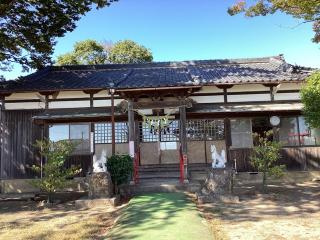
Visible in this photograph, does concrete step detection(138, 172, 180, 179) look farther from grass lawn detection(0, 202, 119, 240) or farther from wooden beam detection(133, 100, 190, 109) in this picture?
grass lawn detection(0, 202, 119, 240)

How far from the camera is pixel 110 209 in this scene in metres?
9.91

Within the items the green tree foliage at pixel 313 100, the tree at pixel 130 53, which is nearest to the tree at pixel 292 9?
the green tree foliage at pixel 313 100

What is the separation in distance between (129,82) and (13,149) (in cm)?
568

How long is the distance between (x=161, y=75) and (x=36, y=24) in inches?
219

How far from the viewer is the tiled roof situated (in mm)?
13609

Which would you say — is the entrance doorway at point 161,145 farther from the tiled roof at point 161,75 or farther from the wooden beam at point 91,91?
the wooden beam at point 91,91

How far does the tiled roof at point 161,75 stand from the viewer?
13609 millimetres

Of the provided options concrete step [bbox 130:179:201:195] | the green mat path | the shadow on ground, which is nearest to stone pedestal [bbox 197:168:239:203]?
the shadow on ground

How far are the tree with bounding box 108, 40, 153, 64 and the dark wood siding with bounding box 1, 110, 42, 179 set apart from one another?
20.8 metres

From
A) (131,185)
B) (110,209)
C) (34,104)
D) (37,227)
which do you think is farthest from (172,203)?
(34,104)

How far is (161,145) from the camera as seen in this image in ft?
50.6

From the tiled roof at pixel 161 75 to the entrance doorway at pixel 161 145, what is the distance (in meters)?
2.35

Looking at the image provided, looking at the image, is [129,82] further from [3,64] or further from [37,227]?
[37,227]

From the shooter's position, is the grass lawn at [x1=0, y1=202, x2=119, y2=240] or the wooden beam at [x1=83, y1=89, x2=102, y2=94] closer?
the grass lawn at [x1=0, y1=202, x2=119, y2=240]
